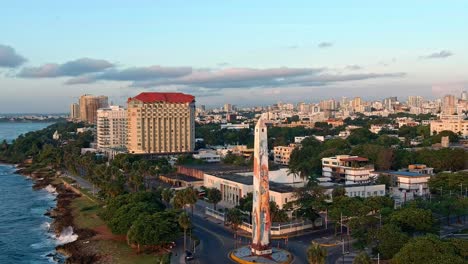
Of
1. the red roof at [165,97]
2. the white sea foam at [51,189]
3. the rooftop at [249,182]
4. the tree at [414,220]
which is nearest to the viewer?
the tree at [414,220]

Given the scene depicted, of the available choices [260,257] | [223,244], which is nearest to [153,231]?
[223,244]

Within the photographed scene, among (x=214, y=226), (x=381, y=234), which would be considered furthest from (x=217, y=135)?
(x=381, y=234)

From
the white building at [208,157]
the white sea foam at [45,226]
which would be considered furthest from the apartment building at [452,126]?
the white sea foam at [45,226]

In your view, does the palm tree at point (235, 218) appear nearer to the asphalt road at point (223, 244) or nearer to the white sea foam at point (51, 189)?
the asphalt road at point (223, 244)

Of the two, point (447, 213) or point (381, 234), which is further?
point (447, 213)

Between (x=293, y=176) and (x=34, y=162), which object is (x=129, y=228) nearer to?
(x=293, y=176)

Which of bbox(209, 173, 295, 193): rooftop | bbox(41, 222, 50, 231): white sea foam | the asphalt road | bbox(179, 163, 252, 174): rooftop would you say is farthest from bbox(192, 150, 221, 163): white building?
the asphalt road
